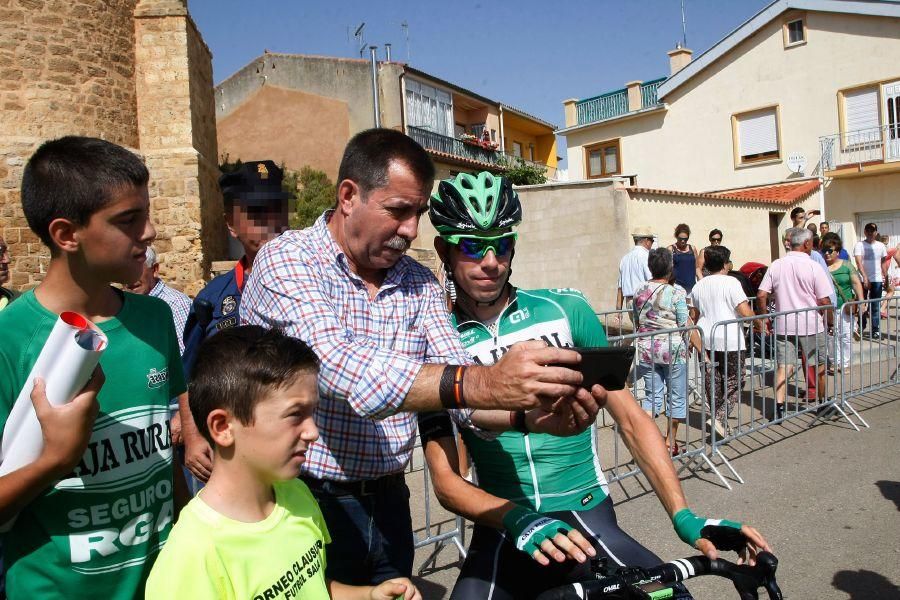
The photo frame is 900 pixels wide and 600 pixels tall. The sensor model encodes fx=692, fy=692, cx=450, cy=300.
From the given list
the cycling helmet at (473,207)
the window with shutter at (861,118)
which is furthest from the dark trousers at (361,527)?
the window with shutter at (861,118)

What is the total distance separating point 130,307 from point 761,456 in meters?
6.37

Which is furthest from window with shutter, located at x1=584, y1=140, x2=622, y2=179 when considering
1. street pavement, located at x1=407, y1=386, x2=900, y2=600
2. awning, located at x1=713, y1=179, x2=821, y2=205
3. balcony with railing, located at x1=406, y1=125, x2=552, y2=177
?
street pavement, located at x1=407, y1=386, x2=900, y2=600

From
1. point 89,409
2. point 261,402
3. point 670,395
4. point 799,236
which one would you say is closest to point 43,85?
point 670,395

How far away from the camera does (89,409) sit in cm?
179

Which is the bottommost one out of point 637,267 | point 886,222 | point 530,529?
point 530,529

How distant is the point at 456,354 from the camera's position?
7.90 feet

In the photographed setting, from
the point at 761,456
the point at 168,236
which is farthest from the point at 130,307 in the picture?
the point at 168,236

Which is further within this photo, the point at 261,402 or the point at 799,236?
the point at 799,236

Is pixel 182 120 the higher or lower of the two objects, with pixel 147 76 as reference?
lower

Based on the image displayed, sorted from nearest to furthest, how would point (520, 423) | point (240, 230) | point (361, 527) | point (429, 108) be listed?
point (520, 423), point (361, 527), point (240, 230), point (429, 108)

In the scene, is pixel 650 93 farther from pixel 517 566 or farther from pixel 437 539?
pixel 517 566

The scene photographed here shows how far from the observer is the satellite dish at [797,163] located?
25453 millimetres

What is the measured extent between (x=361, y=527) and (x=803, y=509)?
4426 millimetres

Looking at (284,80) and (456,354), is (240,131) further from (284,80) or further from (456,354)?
(456,354)
